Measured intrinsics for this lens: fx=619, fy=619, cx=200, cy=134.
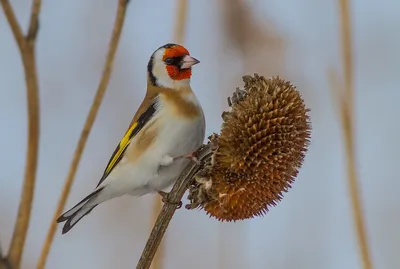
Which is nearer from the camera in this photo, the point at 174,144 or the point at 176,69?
the point at 174,144

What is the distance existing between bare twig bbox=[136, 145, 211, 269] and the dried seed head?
0.08ft

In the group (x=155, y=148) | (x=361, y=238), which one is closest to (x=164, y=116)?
(x=155, y=148)

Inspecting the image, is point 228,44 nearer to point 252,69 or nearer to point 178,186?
point 252,69

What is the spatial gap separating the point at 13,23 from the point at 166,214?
78cm

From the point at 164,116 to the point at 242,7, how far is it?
0.57m

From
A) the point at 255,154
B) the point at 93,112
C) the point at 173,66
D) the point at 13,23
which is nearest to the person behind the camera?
the point at 13,23

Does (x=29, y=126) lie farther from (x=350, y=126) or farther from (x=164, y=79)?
(x=164, y=79)

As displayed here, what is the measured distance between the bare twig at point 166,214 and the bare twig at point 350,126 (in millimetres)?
332

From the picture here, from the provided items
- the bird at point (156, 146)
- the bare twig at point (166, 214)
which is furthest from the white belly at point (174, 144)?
the bare twig at point (166, 214)

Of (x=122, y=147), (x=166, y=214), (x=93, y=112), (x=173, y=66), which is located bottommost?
(x=122, y=147)

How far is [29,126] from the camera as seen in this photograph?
1.69 feet

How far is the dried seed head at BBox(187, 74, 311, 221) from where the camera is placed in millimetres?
1374

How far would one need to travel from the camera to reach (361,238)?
46.3 inches

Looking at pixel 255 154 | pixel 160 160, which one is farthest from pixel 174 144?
pixel 255 154
